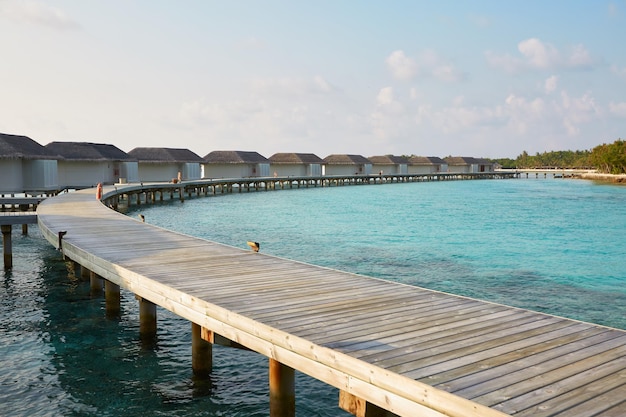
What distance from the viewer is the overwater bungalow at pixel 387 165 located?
85000mm

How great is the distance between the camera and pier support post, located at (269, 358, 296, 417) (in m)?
5.58

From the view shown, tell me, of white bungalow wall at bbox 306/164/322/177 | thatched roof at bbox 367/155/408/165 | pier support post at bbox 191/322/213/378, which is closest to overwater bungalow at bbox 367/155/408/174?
thatched roof at bbox 367/155/408/165

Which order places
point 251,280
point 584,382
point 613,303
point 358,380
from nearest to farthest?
point 584,382 < point 358,380 < point 251,280 < point 613,303

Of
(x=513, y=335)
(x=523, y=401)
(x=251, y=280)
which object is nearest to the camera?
(x=523, y=401)

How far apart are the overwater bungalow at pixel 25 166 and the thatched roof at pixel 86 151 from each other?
4.47 meters

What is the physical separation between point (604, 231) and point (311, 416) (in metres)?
24.1

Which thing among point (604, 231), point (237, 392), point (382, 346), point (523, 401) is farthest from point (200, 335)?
point (604, 231)

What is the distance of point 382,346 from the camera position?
486cm

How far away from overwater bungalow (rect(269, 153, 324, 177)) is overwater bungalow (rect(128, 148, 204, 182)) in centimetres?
1532

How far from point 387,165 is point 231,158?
109 ft

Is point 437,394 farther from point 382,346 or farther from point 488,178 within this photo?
point 488,178

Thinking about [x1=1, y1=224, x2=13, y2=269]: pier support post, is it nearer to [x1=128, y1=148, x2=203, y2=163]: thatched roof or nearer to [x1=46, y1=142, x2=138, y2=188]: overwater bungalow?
[x1=46, y1=142, x2=138, y2=188]: overwater bungalow

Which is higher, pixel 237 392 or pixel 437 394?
pixel 437 394

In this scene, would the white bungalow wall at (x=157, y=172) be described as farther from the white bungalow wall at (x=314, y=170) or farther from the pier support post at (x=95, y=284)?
the pier support post at (x=95, y=284)
